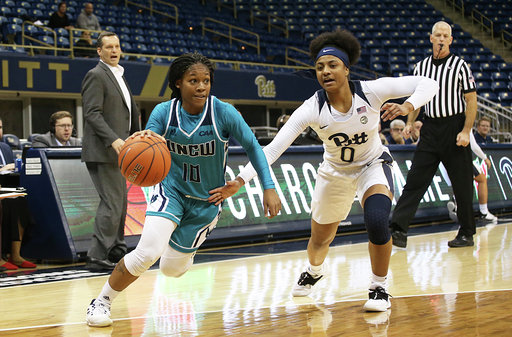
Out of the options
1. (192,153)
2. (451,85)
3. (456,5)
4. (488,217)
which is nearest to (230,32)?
(456,5)

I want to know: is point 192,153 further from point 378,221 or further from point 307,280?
point 307,280

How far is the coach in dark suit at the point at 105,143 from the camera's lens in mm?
6523

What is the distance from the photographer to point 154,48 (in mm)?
19328

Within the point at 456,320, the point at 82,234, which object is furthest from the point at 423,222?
the point at 456,320

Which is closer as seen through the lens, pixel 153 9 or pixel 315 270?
pixel 315 270

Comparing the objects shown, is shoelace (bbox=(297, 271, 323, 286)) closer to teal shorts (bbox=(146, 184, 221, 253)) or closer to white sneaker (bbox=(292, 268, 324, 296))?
white sneaker (bbox=(292, 268, 324, 296))

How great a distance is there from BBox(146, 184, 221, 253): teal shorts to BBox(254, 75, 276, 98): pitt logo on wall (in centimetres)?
1617

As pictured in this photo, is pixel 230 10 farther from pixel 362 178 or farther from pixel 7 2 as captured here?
pixel 362 178

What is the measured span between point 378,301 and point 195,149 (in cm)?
149

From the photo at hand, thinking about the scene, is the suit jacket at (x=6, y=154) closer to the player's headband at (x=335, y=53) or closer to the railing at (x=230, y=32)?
the player's headband at (x=335, y=53)

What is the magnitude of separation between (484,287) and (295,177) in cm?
435

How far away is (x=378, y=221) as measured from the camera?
451 cm

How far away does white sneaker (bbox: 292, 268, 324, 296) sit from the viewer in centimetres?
507

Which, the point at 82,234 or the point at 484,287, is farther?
the point at 82,234
